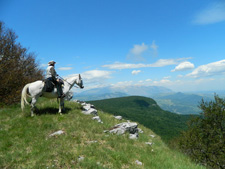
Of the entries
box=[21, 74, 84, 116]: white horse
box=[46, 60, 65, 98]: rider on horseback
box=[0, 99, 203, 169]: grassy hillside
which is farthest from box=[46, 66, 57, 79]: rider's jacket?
box=[0, 99, 203, 169]: grassy hillside

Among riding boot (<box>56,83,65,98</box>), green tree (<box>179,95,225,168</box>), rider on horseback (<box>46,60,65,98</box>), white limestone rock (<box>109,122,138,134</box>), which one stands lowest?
green tree (<box>179,95,225,168</box>)

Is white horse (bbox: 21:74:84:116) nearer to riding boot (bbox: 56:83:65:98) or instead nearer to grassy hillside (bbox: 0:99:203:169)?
riding boot (bbox: 56:83:65:98)

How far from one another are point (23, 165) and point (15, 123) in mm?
6319

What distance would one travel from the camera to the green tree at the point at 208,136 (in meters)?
22.0

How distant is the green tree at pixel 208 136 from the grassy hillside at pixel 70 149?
18.7 m

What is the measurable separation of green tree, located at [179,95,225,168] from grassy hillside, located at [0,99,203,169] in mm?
18742

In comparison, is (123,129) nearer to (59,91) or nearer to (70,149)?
(70,149)

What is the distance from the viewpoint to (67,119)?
1205cm

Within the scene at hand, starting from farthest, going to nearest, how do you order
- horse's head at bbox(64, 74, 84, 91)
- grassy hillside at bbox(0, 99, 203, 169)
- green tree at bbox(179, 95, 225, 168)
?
1. green tree at bbox(179, 95, 225, 168)
2. horse's head at bbox(64, 74, 84, 91)
3. grassy hillside at bbox(0, 99, 203, 169)

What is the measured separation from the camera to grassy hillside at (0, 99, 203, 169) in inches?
243

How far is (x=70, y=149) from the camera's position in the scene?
23.7ft

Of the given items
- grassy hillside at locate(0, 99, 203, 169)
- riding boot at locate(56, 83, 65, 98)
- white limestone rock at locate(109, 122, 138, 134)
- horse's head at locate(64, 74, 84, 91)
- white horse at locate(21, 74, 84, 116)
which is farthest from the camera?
horse's head at locate(64, 74, 84, 91)

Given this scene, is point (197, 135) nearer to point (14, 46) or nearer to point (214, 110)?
point (214, 110)

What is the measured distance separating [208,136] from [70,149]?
93.2 feet
